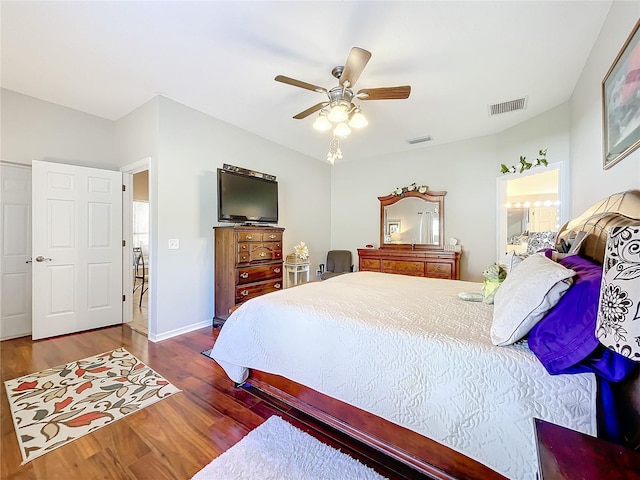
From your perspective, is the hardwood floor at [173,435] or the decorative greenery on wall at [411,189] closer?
the hardwood floor at [173,435]

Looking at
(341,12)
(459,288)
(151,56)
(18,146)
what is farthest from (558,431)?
(18,146)

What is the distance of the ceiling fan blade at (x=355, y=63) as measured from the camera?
69.9 inches

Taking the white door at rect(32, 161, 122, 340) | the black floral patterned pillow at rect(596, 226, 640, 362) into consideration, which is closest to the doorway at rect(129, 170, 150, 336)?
the white door at rect(32, 161, 122, 340)

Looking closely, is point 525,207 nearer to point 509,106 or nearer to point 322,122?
point 509,106

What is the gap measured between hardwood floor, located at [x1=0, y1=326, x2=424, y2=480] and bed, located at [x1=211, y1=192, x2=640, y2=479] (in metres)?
0.10

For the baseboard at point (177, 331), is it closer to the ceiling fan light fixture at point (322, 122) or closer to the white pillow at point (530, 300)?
the ceiling fan light fixture at point (322, 122)

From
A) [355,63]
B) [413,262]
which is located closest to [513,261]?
[355,63]

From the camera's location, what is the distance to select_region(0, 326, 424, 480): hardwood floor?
137cm

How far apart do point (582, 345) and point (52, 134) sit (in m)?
5.09

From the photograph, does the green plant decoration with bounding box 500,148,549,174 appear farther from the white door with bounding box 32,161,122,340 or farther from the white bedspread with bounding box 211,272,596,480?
the white door with bounding box 32,161,122,340

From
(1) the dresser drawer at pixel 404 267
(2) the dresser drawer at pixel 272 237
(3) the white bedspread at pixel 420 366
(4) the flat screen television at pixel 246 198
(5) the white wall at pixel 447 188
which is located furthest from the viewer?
(1) the dresser drawer at pixel 404 267

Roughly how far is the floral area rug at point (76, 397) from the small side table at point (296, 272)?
251 cm

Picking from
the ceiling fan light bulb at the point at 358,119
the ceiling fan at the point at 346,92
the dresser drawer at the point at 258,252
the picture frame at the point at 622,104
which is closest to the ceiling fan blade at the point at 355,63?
the ceiling fan at the point at 346,92

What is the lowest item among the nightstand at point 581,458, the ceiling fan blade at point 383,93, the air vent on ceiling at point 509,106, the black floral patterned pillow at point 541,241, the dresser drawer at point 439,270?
the nightstand at point 581,458
